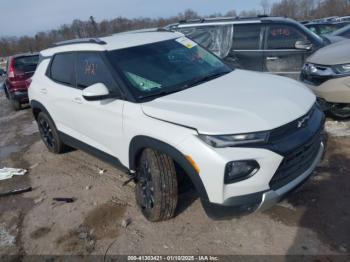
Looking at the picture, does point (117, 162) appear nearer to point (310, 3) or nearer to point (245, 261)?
point (245, 261)

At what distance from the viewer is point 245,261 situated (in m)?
2.88

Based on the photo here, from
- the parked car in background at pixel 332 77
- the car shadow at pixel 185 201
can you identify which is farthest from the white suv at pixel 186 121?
the parked car in background at pixel 332 77

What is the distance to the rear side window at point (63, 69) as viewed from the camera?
4600 millimetres

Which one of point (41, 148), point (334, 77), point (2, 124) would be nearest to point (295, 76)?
point (334, 77)

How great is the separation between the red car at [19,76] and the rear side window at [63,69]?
608 cm

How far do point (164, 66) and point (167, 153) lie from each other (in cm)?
123

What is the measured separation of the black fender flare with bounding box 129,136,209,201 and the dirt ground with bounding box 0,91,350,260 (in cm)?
61

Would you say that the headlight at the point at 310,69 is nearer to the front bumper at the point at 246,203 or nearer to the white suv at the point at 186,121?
the white suv at the point at 186,121

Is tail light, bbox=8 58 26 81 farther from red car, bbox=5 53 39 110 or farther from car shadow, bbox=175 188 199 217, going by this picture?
car shadow, bbox=175 188 199 217

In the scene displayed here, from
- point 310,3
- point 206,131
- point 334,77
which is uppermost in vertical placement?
point 206,131

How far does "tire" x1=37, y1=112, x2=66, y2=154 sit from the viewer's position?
5.43 metres

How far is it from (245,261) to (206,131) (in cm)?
115

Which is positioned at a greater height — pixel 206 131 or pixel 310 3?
pixel 206 131

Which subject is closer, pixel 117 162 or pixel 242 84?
pixel 242 84
